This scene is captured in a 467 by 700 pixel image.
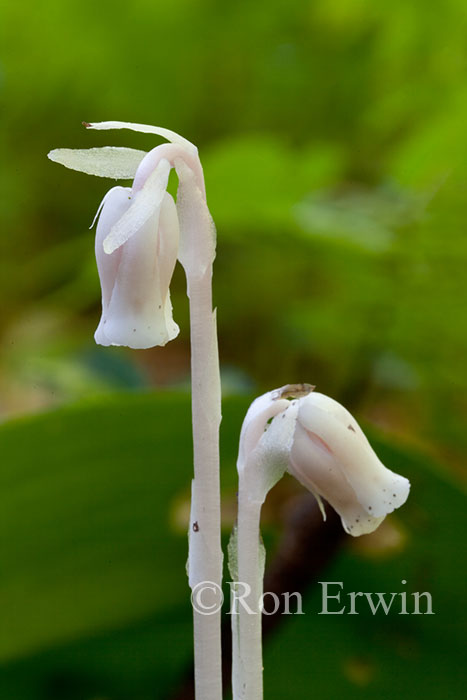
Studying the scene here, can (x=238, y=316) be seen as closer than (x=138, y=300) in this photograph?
No

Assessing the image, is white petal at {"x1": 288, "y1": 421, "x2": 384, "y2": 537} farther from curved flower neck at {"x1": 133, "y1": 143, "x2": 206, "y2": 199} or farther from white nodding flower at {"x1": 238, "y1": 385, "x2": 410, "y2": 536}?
curved flower neck at {"x1": 133, "y1": 143, "x2": 206, "y2": 199}

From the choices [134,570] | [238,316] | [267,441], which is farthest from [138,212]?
[238,316]

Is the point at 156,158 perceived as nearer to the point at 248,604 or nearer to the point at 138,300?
the point at 138,300

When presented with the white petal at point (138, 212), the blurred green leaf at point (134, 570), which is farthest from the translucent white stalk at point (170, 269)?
the blurred green leaf at point (134, 570)

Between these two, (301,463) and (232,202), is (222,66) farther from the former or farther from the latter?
(301,463)

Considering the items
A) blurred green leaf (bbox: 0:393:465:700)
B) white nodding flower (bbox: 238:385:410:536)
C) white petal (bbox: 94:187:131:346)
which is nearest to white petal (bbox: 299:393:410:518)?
white nodding flower (bbox: 238:385:410:536)

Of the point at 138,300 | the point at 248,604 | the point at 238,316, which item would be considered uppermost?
the point at 238,316
